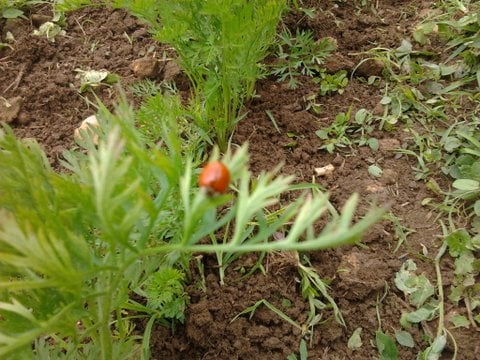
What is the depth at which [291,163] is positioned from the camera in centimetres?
189

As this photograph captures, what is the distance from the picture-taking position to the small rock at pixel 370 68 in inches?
83.6

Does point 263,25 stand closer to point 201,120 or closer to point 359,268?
point 201,120

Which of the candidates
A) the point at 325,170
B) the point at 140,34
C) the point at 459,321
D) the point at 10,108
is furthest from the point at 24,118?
the point at 459,321

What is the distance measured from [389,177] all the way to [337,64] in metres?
0.54

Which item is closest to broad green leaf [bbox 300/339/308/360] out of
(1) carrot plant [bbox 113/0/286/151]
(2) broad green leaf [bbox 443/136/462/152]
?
(1) carrot plant [bbox 113/0/286/151]

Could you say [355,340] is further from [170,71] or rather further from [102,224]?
[170,71]

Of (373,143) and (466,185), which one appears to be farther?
(373,143)

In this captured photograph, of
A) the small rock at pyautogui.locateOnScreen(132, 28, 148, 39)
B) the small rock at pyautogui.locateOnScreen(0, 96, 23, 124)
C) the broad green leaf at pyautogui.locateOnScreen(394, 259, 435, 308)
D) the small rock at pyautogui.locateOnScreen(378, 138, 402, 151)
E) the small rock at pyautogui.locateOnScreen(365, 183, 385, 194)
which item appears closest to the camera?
the broad green leaf at pyautogui.locateOnScreen(394, 259, 435, 308)

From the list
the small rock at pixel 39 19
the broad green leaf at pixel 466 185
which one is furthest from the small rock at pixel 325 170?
the small rock at pixel 39 19

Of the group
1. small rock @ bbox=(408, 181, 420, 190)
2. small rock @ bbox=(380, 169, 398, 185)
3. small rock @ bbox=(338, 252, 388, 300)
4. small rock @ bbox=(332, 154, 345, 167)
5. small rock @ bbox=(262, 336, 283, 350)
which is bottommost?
small rock @ bbox=(262, 336, 283, 350)

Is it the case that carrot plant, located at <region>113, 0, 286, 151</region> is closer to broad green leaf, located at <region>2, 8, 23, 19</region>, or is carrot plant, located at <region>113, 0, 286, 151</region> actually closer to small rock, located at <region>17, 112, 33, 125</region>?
small rock, located at <region>17, 112, 33, 125</region>

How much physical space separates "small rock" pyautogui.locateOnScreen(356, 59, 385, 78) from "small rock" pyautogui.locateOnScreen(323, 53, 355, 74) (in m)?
0.04

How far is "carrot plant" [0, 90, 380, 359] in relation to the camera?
2.79ft

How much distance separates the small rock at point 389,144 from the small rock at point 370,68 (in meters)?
0.33
